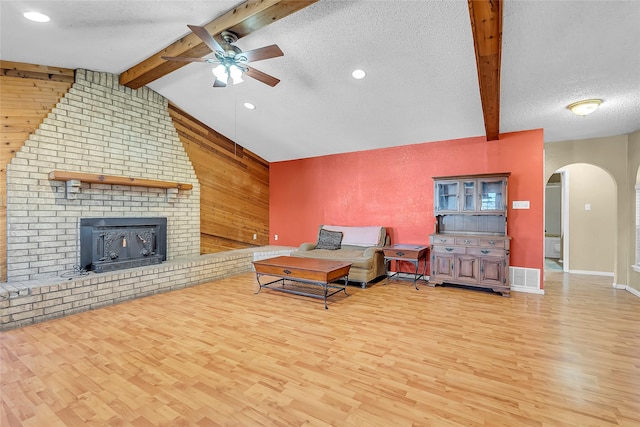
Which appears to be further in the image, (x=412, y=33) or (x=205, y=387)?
(x=412, y=33)

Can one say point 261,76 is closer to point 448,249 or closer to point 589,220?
point 448,249

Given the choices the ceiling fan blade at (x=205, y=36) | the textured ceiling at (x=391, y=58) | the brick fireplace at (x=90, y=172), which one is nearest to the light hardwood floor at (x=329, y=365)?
the brick fireplace at (x=90, y=172)

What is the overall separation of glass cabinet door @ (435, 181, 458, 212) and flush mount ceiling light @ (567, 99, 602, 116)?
5.42ft

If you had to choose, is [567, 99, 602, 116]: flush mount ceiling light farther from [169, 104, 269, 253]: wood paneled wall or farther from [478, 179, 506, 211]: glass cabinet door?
[169, 104, 269, 253]: wood paneled wall

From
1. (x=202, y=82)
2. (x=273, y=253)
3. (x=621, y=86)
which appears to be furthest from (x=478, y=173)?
(x=202, y=82)

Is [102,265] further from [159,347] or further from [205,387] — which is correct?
[205,387]

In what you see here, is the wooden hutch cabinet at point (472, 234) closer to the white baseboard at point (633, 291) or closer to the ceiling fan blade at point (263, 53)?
the white baseboard at point (633, 291)

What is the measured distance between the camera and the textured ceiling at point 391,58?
8.42ft

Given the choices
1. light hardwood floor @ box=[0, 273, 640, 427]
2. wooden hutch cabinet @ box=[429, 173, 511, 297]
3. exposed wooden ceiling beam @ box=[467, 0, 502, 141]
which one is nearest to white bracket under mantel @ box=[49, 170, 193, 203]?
light hardwood floor @ box=[0, 273, 640, 427]

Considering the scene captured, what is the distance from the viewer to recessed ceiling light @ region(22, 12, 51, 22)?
2.68 m

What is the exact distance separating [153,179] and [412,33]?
163 inches

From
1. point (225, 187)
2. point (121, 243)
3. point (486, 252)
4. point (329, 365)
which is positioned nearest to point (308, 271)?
point (329, 365)

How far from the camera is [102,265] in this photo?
3943 mm

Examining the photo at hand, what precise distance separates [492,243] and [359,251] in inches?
77.2
